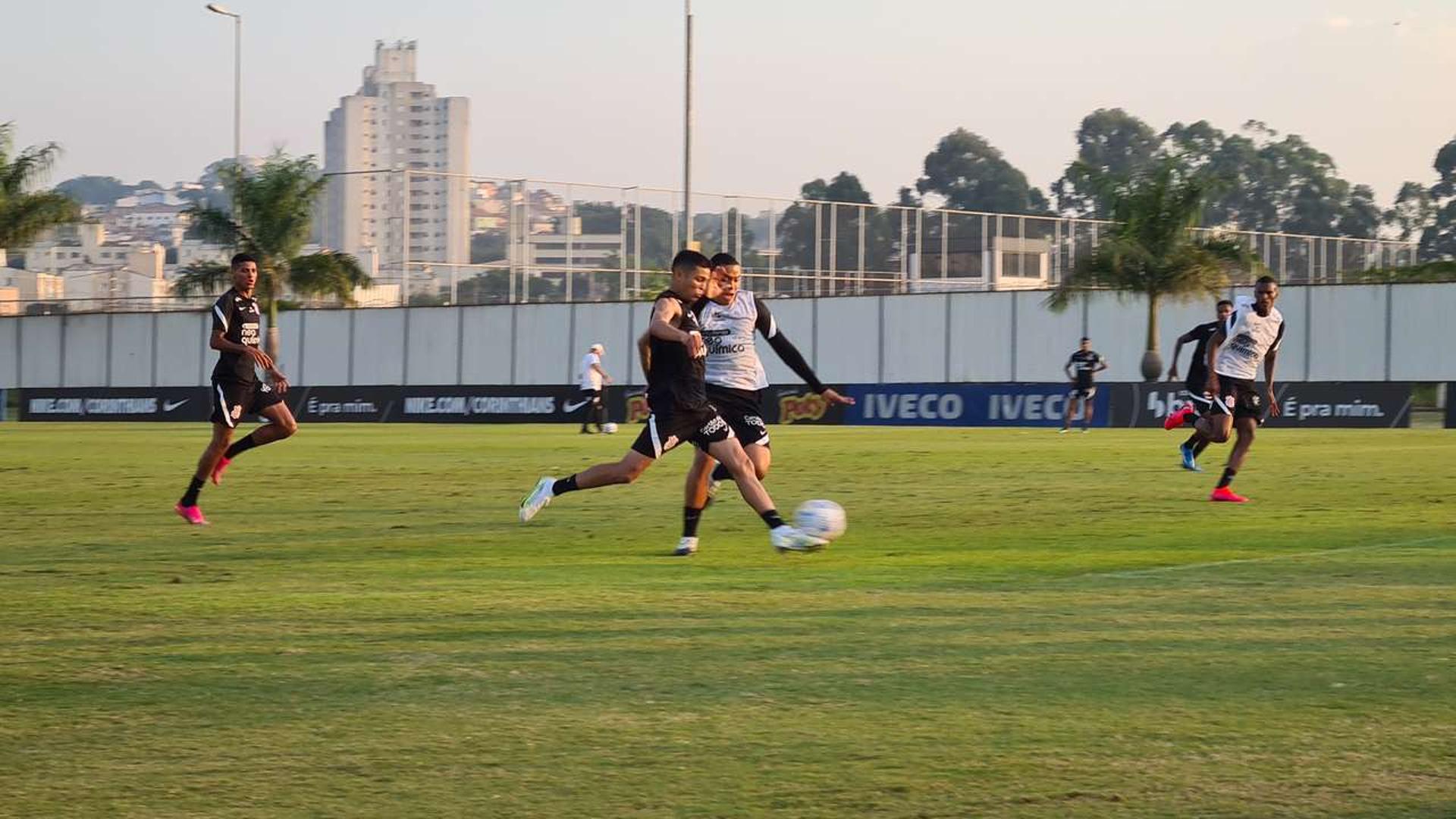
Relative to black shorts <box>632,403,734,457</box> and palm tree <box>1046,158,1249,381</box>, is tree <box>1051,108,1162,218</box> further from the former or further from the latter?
black shorts <box>632,403,734,457</box>

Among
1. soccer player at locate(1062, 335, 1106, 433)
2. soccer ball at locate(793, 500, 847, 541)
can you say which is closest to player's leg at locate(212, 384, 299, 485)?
soccer ball at locate(793, 500, 847, 541)

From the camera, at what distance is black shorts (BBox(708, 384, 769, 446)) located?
12992 millimetres

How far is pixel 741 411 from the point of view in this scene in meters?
13.1

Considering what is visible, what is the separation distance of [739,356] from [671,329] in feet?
6.88

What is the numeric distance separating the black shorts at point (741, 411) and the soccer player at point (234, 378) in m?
3.80

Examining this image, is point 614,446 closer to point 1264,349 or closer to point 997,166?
point 1264,349

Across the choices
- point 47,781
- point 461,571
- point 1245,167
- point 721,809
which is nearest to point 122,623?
point 461,571

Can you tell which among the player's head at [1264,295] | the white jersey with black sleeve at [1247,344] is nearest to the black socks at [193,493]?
the white jersey with black sleeve at [1247,344]

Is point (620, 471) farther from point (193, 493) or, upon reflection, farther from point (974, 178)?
point (974, 178)

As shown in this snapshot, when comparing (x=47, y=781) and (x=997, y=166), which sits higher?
(x=997, y=166)

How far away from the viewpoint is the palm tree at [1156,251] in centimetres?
5812

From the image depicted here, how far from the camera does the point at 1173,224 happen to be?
58812 millimetres

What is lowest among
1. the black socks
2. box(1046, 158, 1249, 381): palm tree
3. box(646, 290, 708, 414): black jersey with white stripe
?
the black socks

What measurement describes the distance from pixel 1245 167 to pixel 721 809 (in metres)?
157
